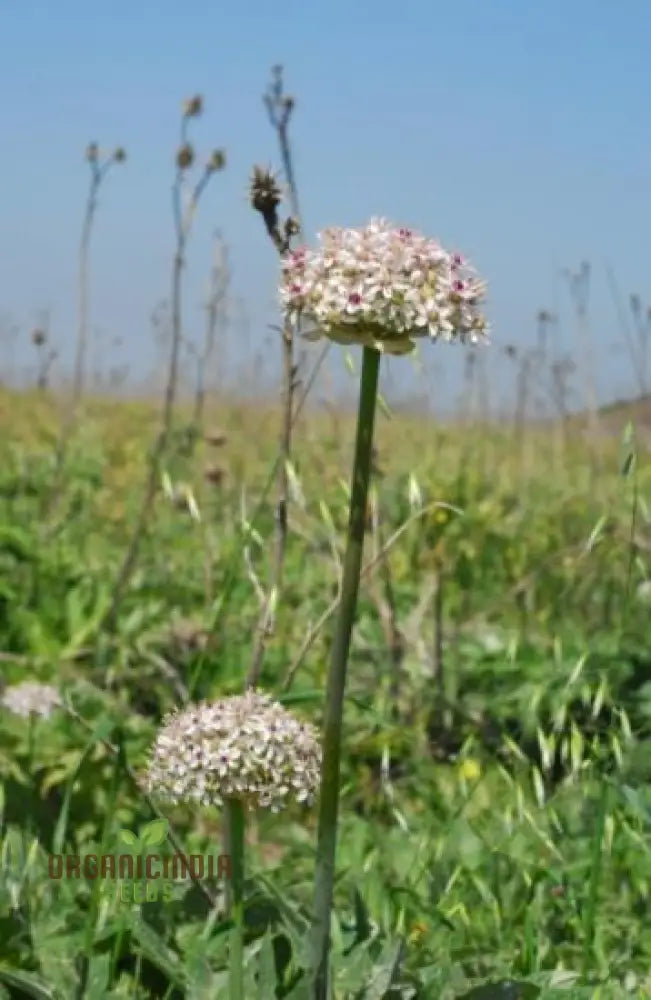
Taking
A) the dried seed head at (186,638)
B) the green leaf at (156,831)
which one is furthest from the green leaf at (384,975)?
the dried seed head at (186,638)

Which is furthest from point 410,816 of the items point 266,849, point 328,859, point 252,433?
point 252,433

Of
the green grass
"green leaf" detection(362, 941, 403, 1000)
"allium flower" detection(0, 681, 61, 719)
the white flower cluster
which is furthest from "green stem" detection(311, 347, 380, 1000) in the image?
"allium flower" detection(0, 681, 61, 719)

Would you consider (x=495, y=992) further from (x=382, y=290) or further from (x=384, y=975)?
(x=382, y=290)

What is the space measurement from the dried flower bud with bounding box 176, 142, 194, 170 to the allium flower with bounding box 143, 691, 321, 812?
7.25 feet

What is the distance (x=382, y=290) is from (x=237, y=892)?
63cm

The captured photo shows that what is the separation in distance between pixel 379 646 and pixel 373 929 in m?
1.91

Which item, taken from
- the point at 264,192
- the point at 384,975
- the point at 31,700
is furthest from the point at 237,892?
the point at 31,700

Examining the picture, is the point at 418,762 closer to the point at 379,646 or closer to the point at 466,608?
the point at 379,646

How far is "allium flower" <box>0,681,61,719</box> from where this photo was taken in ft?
9.10

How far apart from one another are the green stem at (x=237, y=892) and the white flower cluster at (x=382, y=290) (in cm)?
46

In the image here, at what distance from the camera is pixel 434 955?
6.91 ft

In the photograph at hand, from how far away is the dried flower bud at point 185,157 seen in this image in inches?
142

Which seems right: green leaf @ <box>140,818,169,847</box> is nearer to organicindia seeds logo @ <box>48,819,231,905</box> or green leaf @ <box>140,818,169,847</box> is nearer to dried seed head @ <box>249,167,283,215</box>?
organicindia seeds logo @ <box>48,819,231,905</box>

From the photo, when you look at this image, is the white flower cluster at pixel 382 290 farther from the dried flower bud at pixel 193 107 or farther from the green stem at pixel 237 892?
the dried flower bud at pixel 193 107
